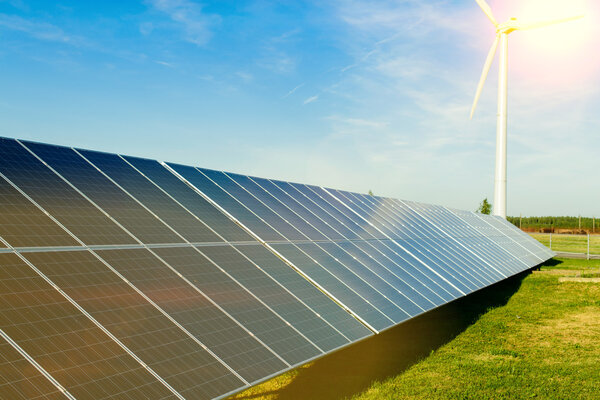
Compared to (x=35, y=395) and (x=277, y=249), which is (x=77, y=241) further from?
(x=277, y=249)

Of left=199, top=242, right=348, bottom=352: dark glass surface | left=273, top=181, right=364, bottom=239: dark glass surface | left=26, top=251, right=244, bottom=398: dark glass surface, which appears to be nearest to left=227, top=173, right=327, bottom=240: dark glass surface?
left=273, top=181, right=364, bottom=239: dark glass surface

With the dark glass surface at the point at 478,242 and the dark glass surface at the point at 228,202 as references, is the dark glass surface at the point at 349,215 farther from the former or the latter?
the dark glass surface at the point at 478,242

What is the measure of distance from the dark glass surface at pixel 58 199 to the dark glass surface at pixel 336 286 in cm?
448

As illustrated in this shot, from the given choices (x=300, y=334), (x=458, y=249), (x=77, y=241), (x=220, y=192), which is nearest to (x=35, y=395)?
(x=77, y=241)

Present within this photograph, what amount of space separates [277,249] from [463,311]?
13.9 metres

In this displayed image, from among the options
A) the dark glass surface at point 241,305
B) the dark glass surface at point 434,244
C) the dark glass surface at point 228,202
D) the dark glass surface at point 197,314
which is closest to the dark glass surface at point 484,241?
the dark glass surface at point 434,244

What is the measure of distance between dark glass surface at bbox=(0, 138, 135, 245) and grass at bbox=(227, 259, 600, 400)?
584cm

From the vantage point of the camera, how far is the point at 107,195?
33.3 ft

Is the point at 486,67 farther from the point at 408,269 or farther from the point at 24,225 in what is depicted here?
the point at 24,225

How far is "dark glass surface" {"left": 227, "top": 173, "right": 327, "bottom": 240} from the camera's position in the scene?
14.9m

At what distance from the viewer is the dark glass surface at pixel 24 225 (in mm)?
7363

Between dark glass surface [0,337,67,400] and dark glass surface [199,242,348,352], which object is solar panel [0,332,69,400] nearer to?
dark glass surface [0,337,67,400]

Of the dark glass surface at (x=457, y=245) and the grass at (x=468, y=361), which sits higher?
the dark glass surface at (x=457, y=245)

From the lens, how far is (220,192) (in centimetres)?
1444
